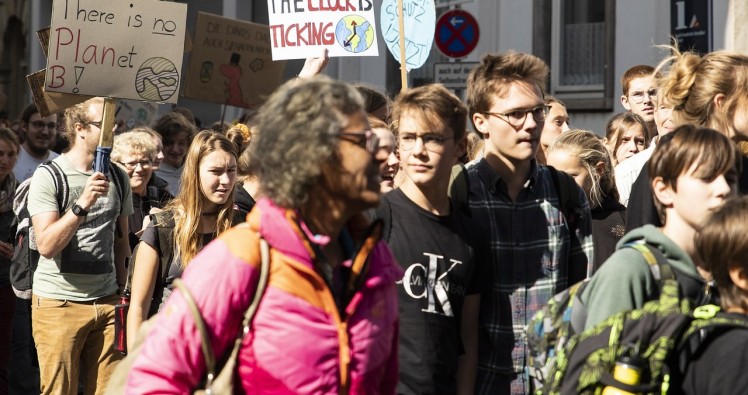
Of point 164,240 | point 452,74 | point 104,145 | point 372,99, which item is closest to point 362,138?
point 372,99

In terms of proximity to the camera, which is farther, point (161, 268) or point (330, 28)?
point (330, 28)

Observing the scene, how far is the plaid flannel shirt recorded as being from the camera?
4.66 m

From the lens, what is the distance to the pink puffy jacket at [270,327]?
9.74 feet

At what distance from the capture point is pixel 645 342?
338 cm

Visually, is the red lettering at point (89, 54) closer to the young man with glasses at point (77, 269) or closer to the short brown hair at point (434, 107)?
the young man with glasses at point (77, 269)

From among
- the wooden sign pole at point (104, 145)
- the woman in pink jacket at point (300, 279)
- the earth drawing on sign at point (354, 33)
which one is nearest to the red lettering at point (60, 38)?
the wooden sign pole at point (104, 145)

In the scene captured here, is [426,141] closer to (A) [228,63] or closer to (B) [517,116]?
(B) [517,116]

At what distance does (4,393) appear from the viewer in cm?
949

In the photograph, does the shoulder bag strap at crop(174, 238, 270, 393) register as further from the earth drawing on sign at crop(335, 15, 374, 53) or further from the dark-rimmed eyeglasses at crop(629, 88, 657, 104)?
the dark-rimmed eyeglasses at crop(629, 88, 657, 104)

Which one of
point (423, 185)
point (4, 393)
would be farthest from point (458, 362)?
point (4, 393)

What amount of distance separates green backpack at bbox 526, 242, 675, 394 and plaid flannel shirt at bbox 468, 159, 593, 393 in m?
0.68

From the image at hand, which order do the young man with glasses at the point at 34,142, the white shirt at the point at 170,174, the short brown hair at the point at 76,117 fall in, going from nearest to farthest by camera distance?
the short brown hair at the point at 76,117, the white shirt at the point at 170,174, the young man with glasses at the point at 34,142

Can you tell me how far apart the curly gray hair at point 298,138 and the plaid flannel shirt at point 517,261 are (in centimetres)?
165

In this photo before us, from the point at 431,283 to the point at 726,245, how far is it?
3.91 feet
